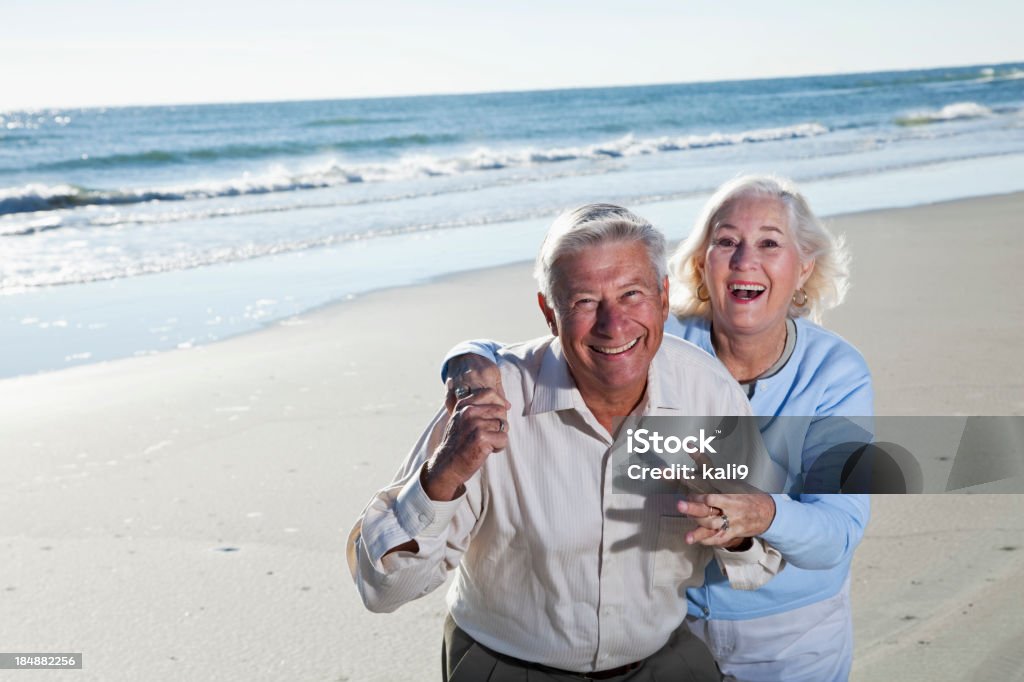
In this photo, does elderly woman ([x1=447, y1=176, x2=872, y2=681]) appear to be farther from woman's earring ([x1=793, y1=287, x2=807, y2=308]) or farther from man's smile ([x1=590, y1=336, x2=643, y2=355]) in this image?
man's smile ([x1=590, y1=336, x2=643, y2=355])

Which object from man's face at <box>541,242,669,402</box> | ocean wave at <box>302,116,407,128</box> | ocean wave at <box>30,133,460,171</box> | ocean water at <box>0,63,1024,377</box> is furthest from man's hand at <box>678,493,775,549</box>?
ocean wave at <box>302,116,407,128</box>

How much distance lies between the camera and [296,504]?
4492 millimetres

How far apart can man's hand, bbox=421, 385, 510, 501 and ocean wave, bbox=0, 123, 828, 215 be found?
55.9ft

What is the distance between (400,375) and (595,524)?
4.12m

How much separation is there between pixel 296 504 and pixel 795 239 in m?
2.48

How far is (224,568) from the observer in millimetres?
3967

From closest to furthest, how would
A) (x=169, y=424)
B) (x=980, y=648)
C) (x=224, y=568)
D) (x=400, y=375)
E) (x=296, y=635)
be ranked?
(x=980, y=648) < (x=296, y=635) < (x=224, y=568) < (x=169, y=424) < (x=400, y=375)

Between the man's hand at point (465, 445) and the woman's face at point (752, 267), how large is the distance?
865mm

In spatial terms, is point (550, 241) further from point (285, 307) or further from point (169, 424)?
point (285, 307)

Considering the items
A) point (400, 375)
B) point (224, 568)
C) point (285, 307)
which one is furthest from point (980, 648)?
point (285, 307)

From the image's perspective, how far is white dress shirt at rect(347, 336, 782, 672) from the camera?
2.17 meters

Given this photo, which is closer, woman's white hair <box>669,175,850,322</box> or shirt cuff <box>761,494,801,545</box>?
shirt cuff <box>761,494,801,545</box>

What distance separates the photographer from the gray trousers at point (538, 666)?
2248mm

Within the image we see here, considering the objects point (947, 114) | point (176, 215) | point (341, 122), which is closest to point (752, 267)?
point (176, 215)
